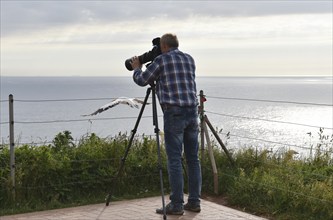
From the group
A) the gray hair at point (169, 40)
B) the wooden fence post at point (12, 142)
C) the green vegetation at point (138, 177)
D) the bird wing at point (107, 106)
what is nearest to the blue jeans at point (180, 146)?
the gray hair at point (169, 40)

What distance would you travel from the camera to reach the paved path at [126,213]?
7.53 m

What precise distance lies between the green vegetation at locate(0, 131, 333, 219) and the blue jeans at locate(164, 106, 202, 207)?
87cm

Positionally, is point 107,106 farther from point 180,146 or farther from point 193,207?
point 193,207

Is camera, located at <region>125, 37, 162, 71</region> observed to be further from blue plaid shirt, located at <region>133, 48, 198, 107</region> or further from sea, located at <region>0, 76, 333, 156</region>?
sea, located at <region>0, 76, 333, 156</region>

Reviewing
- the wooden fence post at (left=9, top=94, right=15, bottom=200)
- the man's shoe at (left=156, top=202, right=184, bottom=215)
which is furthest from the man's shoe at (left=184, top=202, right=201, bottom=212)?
the wooden fence post at (left=9, top=94, right=15, bottom=200)

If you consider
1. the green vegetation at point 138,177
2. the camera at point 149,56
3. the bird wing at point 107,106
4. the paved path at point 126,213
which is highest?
the camera at point 149,56

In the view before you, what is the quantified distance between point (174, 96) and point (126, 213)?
5.27 feet

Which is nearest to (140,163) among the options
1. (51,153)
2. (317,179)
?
(51,153)

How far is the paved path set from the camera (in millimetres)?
7528

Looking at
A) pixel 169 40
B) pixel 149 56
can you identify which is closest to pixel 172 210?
pixel 149 56

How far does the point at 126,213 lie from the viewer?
7719 mm

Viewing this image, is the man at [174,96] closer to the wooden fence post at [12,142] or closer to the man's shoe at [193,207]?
the man's shoe at [193,207]

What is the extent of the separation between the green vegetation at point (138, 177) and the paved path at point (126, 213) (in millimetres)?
248

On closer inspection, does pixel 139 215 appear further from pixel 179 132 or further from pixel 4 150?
pixel 4 150
